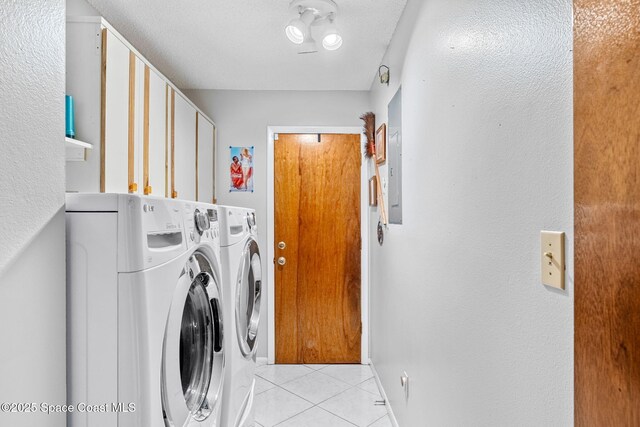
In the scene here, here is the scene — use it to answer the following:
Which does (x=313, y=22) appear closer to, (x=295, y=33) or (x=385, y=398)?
(x=295, y=33)

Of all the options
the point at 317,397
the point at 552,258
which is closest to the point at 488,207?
the point at 552,258

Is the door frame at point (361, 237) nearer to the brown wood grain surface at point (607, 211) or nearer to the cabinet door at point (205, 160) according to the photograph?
the cabinet door at point (205, 160)

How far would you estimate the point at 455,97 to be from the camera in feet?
3.88

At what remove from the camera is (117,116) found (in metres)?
Result: 1.62

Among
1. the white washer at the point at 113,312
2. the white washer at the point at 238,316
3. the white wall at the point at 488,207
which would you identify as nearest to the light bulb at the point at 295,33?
the white wall at the point at 488,207

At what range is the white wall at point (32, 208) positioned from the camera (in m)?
0.71

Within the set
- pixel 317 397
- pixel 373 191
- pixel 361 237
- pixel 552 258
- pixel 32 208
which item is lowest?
pixel 317 397

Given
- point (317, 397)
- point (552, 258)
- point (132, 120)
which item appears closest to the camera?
point (552, 258)

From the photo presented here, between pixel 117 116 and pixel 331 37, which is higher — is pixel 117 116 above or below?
below

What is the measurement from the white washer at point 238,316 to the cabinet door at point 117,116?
52cm

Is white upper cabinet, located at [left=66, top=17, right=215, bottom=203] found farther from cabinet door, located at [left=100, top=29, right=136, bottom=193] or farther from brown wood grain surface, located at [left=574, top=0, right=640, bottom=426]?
brown wood grain surface, located at [left=574, top=0, right=640, bottom=426]

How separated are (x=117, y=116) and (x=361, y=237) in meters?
2.16

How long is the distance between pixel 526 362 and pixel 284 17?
1.97 m

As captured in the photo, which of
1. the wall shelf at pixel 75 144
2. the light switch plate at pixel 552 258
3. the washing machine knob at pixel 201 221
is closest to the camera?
the light switch plate at pixel 552 258
